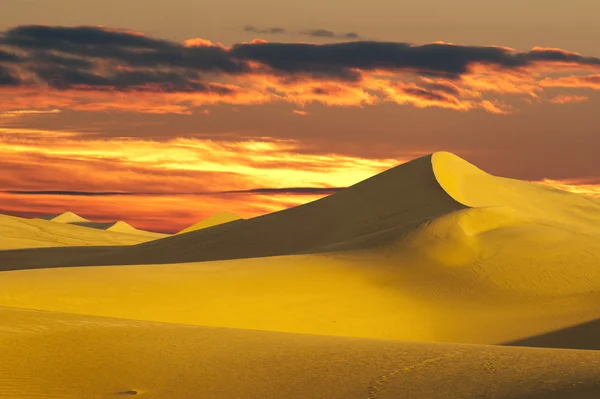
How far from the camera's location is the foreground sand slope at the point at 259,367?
1058 cm

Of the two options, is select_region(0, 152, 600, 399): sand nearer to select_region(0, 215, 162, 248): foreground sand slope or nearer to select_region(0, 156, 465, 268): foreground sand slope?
select_region(0, 156, 465, 268): foreground sand slope

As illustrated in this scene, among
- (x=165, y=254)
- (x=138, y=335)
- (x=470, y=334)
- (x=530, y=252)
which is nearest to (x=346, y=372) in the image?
(x=138, y=335)

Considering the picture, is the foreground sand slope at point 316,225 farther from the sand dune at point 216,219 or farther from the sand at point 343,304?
the sand dune at point 216,219

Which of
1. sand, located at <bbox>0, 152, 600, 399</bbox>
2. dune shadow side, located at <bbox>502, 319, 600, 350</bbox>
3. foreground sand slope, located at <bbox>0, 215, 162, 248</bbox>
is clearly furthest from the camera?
foreground sand slope, located at <bbox>0, 215, 162, 248</bbox>

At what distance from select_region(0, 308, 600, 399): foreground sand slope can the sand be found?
0.12 feet

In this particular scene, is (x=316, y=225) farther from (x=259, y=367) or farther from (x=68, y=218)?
(x=68, y=218)

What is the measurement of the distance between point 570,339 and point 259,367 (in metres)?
A: 10.3

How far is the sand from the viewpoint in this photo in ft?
37.0

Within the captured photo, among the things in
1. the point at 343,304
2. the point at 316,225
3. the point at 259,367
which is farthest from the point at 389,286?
the point at 316,225

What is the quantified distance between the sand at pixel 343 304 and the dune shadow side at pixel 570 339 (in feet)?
0.18

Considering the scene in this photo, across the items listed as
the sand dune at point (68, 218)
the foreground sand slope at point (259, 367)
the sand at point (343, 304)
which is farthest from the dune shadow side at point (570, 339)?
the sand dune at point (68, 218)

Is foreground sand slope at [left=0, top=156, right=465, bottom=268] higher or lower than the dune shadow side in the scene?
higher

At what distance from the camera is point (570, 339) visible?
20.0 m

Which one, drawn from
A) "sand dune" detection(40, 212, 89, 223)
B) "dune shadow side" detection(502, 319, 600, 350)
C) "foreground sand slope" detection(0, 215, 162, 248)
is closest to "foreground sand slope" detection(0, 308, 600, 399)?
"dune shadow side" detection(502, 319, 600, 350)
